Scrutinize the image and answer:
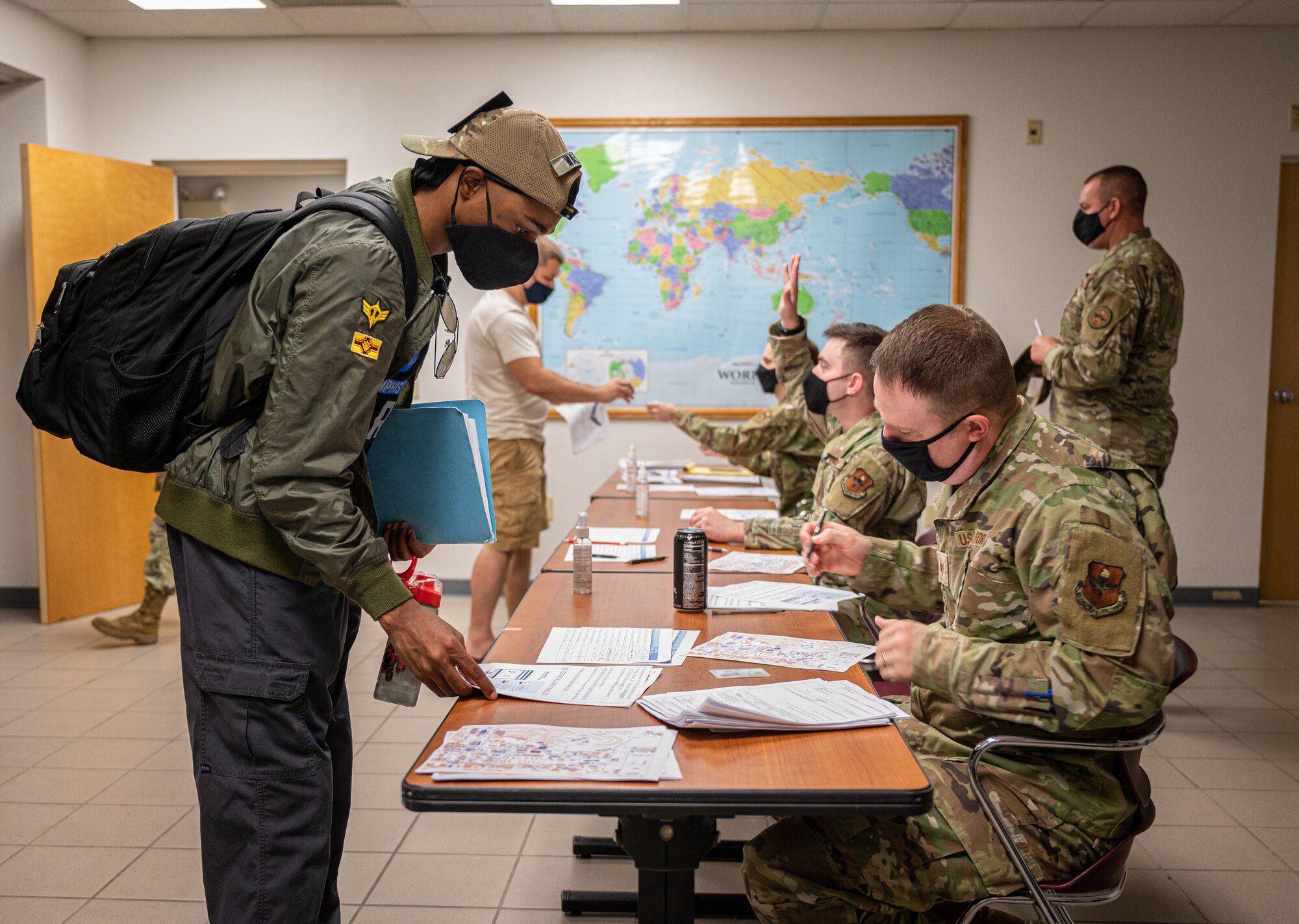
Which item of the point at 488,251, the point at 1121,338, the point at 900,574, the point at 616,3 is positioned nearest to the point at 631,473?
the point at 1121,338

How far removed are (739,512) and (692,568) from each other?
4.52 ft

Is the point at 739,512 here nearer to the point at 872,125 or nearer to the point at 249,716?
the point at 249,716

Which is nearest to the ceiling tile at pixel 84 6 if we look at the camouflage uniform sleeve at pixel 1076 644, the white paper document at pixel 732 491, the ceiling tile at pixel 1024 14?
the white paper document at pixel 732 491

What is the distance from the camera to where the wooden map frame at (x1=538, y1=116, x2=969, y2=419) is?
5.46 meters

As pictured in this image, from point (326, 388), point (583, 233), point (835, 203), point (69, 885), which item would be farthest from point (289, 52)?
point (326, 388)

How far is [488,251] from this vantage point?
1670 millimetres

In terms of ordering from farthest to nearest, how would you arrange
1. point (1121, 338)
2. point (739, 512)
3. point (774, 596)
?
point (1121, 338) < point (739, 512) < point (774, 596)

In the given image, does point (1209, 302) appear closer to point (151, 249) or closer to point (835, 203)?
point (835, 203)

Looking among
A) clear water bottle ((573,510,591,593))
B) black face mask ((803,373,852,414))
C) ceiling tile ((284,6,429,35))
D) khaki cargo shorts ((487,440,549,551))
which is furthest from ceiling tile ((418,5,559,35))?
clear water bottle ((573,510,591,593))

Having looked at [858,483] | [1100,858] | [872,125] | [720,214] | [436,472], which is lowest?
[1100,858]

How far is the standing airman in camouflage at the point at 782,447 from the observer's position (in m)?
4.08

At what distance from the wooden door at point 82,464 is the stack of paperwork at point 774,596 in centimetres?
388

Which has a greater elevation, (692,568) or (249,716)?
(692,568)

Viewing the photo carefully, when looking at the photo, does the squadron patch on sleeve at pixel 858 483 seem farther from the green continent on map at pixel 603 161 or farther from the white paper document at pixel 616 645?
the green continent on map at pixel 603 161
